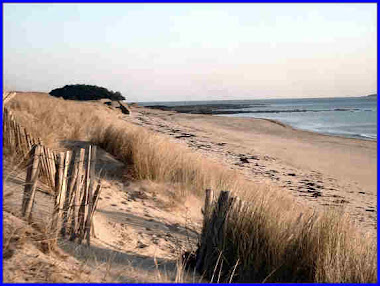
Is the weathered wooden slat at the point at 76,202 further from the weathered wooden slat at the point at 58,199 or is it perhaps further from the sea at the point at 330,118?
the sea at the point at 330,118

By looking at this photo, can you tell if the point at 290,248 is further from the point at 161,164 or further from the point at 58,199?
the point at 161,164

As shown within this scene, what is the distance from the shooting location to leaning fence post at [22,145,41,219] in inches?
152

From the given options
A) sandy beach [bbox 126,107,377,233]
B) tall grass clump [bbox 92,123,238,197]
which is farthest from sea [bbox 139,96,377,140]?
tall grass clump [bbox 92,123,238,197]

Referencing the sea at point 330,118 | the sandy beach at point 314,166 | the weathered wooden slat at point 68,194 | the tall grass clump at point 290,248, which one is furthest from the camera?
the sea at point 330,118

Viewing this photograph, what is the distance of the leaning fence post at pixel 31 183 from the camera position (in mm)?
3864

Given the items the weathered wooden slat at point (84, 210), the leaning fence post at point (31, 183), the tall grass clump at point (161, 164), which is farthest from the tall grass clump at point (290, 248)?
the tall grass clump at point (161, 164)

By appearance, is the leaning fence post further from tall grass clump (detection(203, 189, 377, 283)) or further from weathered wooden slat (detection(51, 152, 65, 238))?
tall grass clump (detection(203, 189, 377, 283))

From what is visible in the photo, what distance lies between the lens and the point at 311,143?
19.2m

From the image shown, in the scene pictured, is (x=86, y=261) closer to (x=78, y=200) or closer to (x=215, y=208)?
(x=78, y=200)

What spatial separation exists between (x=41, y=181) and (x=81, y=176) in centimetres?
111

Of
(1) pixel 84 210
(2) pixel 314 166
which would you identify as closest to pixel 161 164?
(1) pixel 84 210

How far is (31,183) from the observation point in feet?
13.0

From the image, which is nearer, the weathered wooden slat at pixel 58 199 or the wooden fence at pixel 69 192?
the weathered wooden slat at pixel 58 199

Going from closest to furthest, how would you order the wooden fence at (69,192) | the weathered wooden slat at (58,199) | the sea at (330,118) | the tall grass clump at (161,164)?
the weathered wooden slat at (58,199) < the wooden fence at (69,192) < the tall grass clump at (161,164) < the sea at (330,118)
